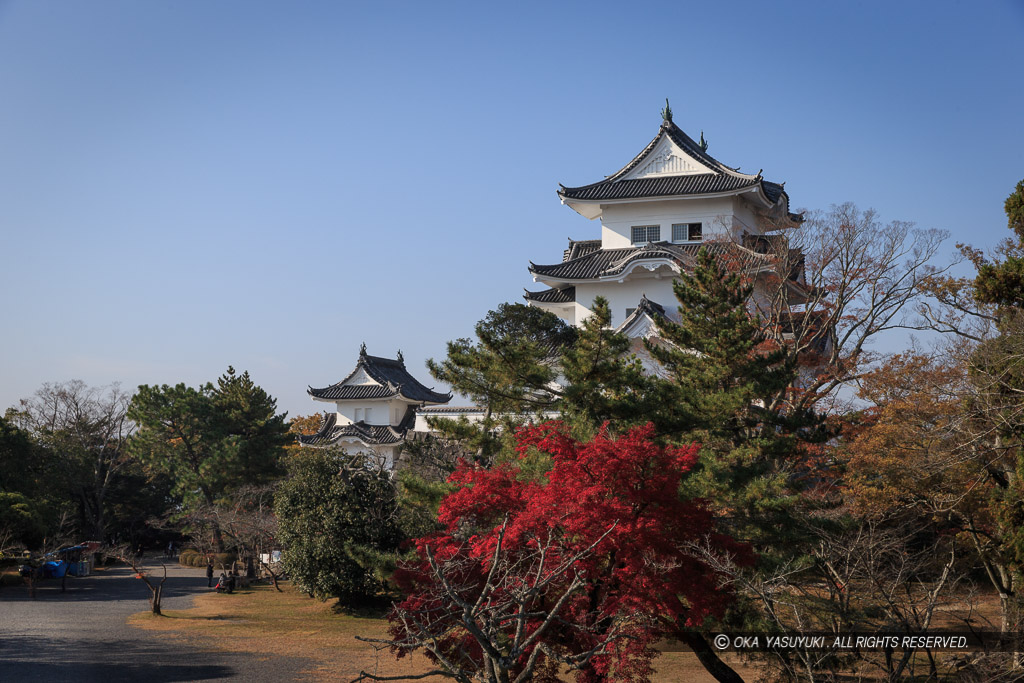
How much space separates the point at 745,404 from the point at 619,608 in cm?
597

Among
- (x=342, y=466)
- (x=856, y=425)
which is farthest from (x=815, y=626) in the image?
(x=342, y=466)

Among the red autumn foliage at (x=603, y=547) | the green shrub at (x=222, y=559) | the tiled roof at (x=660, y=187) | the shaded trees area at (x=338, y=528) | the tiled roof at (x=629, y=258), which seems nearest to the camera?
the red autumn foliage at (x=603, y=547)

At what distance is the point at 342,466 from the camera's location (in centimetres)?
2325

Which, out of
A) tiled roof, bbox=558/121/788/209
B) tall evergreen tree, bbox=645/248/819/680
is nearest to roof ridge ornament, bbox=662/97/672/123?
tiled roof, bbox=558/121/788/209

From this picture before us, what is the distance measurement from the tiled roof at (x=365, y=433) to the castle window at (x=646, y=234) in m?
13.3

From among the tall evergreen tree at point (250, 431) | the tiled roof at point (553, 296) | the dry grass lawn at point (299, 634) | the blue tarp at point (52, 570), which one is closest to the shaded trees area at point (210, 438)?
the tall evergreen tree at point (250, 431)

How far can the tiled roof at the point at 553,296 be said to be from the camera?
1283 inches

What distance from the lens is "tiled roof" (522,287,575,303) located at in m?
32.6

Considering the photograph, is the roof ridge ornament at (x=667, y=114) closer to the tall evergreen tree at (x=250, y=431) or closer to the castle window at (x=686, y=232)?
the castle window at (x=686, y=232)

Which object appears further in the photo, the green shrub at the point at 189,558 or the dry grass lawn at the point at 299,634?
the green shrub at the point at 189,558

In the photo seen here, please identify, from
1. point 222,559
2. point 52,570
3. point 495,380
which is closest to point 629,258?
point 495,380

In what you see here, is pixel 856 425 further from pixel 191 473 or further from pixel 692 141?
pixel 191 473

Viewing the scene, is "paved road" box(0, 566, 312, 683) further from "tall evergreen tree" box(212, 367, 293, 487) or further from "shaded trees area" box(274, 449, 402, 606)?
"tall evergreen tree" box(212, 367, 293, 487)

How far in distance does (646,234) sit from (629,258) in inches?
121
